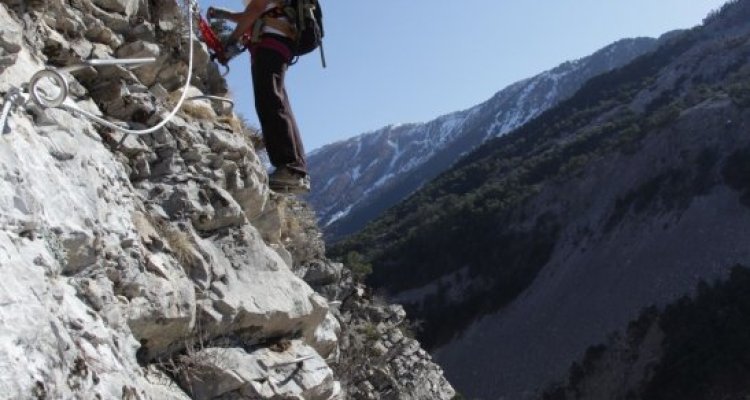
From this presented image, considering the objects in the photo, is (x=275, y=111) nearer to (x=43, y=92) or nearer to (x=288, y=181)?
(x=288, y=181)

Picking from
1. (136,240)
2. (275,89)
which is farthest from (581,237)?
(136,240)

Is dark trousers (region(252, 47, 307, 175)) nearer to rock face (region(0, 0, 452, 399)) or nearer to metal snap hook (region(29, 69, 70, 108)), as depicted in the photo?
rock face (region(0, 0, 452, 399))

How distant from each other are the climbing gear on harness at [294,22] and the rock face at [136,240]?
77 centimetres

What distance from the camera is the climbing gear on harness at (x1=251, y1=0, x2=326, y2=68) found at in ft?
21.5

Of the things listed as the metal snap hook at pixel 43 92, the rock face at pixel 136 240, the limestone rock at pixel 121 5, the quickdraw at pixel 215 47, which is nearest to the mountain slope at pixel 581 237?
the quickdraw at pixel 215 47

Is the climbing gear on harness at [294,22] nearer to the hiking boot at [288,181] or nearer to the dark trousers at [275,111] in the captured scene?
the dark trousers at [275,111]

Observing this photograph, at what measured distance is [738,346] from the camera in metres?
41.7

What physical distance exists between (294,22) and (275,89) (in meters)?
0.69

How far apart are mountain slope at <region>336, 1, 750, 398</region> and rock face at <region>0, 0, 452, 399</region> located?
147 ft

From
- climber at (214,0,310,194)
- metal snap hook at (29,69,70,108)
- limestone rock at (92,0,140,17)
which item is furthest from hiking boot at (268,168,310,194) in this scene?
metal snap hook at (29,69,70,108)

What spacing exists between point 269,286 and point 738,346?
42033 millimetres

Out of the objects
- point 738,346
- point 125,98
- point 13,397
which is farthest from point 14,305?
Answer: point 738,346

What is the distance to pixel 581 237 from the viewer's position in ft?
203

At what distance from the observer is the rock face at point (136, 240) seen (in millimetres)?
3242
